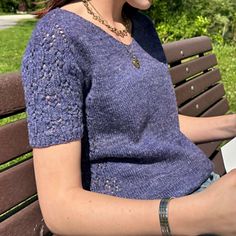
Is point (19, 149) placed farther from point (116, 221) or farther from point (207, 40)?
point (207, 40)

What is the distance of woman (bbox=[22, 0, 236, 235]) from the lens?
134 cm

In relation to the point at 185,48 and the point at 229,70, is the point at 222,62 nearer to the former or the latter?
the point at 229,70

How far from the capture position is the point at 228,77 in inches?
274

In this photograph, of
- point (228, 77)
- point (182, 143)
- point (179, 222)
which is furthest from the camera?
point (228, 77)

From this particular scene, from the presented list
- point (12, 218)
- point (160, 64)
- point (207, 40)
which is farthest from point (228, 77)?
point (12, 218)

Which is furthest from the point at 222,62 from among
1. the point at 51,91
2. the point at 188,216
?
the point at 188,216

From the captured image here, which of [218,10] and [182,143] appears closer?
[182,143]

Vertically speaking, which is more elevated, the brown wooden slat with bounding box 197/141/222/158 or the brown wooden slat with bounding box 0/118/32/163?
the brown wooden slat with bounding box 0/118/32/163

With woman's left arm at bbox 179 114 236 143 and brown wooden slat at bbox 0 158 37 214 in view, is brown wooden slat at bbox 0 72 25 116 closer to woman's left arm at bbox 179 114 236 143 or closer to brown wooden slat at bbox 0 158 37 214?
brown wooden slat at bbox 0 158 37 214

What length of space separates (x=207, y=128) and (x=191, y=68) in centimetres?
104

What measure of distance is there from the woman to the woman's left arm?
280 mm

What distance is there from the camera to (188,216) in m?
1.29

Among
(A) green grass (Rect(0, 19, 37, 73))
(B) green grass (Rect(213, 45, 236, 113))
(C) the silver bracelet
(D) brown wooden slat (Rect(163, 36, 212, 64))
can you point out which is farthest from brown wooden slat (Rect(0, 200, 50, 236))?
(A) green grass (Rect(0, 19, 37, 73))

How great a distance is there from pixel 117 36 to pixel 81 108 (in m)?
0.37
